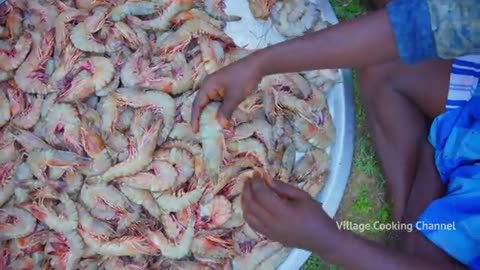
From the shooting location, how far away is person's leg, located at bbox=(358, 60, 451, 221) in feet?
5.94

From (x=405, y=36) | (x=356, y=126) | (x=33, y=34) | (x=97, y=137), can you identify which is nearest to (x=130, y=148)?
(x=97, y=137)

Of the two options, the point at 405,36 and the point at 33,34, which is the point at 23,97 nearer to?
the point at 33,34

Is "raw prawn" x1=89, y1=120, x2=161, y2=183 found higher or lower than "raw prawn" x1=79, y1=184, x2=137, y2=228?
higher

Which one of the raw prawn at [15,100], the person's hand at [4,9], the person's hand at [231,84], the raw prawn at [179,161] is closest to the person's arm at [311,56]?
the person's hand at [231,84]

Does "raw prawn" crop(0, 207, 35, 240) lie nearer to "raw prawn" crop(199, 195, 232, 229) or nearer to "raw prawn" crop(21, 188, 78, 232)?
"raw prawn" crop(21, 188, 78, 232)

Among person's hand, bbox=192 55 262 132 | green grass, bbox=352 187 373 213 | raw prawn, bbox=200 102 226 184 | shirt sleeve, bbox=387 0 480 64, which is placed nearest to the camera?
shirt sleeve, bbox=387 0 480 64

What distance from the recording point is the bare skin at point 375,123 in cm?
Answer: 140

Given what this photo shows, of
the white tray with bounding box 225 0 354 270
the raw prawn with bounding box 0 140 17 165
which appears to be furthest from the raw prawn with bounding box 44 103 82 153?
the white tray with bounding box 225 0 354 270

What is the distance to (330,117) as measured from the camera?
6.82ft

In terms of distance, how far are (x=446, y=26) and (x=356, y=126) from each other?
3.22 feet

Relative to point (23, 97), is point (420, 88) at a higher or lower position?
higher

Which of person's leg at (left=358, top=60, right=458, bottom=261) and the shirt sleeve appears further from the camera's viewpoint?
person's leg at (left=358, top=60, right=458, bottom=261)

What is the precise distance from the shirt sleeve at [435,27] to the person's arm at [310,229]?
39 centimetres

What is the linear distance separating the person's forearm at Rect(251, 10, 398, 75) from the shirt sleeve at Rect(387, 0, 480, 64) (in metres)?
0.03
